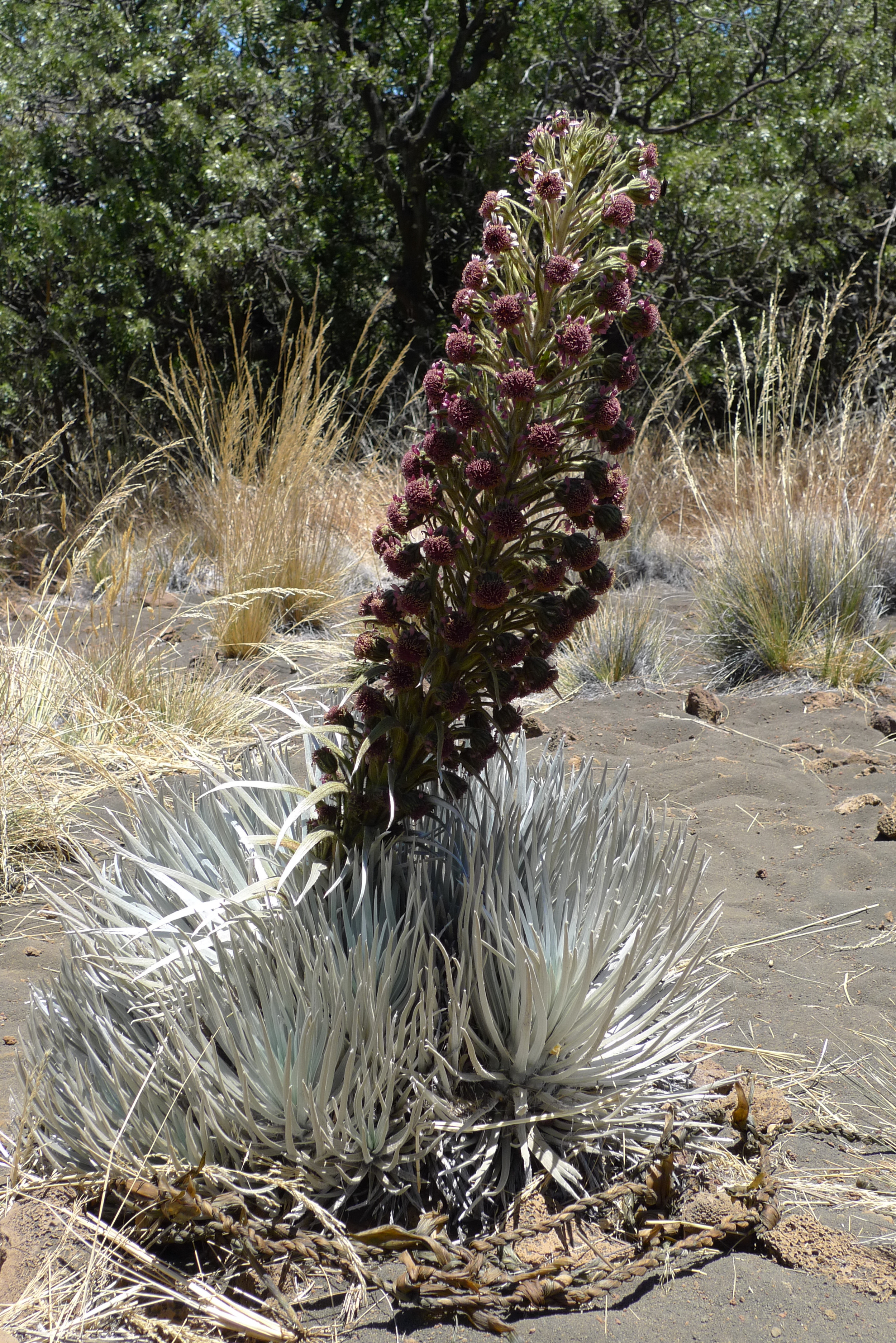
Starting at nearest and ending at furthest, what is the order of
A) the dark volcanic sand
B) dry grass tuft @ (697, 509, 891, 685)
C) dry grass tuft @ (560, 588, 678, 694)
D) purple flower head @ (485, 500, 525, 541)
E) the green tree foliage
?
the dark volcanic sand, purple flower head @ (485, 500, 525, 541), dry grass tuft @ (697, 509, 891, 685), dry grass tuft @ (560, 588, 678, 694), the green tree foliage

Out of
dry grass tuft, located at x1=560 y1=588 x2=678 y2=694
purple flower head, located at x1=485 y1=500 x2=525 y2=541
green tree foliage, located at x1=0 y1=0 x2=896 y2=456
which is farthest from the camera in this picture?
green tree foliage, located at x1=0 y1=0 x2=896 y2=456

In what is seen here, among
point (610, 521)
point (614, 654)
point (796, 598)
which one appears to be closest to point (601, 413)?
point (610, 521)

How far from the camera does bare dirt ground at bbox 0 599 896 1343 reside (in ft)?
4.81

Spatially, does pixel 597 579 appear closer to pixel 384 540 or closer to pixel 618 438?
pixel 618 438

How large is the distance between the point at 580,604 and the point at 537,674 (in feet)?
0.44

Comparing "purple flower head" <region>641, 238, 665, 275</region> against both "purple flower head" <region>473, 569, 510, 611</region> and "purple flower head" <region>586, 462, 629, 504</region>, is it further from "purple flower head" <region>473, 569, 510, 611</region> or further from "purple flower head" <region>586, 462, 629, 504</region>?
"purple flower head" <region>473, 569, 510, 611</region>

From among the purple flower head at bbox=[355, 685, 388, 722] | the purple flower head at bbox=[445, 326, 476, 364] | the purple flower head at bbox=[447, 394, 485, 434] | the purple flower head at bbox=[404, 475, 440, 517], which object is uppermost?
the purple flower head at bbox=[445, 326, 476, 364]

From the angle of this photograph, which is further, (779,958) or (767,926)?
(767,926)

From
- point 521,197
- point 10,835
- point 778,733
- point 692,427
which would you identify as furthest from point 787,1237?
point 692,427

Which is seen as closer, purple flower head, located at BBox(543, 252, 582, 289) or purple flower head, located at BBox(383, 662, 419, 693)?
purple flower head, located at BBox(543, 252, 582, 289)

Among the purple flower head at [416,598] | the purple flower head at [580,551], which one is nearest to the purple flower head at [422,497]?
the purple flower head at [416,598]

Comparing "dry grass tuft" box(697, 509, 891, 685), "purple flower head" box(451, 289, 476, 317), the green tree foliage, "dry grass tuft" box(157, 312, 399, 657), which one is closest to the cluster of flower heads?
"purple flower head" box(451, 289, 476, 317)

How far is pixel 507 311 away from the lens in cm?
151

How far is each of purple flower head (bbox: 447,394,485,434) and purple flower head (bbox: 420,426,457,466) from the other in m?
0.02
